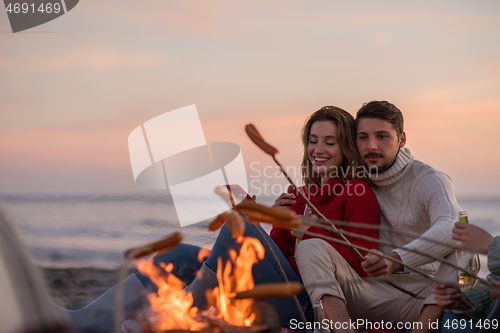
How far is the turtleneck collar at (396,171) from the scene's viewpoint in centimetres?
214

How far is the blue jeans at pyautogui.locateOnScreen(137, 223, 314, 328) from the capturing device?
6.37ft

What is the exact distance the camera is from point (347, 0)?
6859mm

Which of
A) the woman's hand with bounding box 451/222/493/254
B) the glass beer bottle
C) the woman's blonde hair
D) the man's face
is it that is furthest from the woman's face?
the woman's hand with bounding box 451/222/493/254

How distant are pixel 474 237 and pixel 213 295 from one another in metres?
1.03

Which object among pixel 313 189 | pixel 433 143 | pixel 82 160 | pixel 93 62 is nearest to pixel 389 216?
pixel 313 189

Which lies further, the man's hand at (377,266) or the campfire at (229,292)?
the man's hand at (377,266)

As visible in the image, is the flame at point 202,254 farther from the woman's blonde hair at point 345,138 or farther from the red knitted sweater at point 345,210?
the woman's blonde hair at point 345,138

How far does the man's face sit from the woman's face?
17 centimetres

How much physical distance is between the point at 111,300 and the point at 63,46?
714cm

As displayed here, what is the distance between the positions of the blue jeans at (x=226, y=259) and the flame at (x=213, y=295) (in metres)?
0.03

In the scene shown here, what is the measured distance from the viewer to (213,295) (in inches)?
75.6

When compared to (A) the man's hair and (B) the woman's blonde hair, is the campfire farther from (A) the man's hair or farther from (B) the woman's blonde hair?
(A) the man's hair

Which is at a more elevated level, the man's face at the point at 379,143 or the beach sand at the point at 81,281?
the man's face at the point at 379,143

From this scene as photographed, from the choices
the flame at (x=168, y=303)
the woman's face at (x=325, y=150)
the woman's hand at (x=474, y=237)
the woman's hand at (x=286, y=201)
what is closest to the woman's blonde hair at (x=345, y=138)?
the woman's face at (x=325, y=150)
